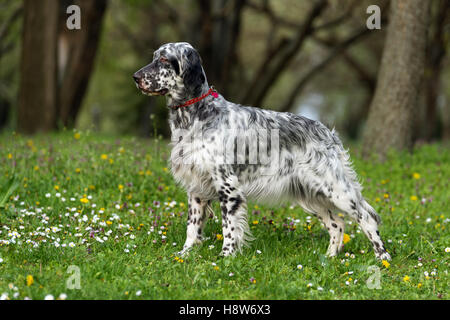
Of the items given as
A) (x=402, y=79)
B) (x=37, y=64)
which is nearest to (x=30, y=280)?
(x=402, y=79)

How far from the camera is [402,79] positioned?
922cm

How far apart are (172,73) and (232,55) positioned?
10675 mm

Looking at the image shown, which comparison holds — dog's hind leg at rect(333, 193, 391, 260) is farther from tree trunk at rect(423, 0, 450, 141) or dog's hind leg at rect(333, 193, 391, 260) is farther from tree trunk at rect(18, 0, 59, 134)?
tree trunk at rect(423, 0, 450, 141)

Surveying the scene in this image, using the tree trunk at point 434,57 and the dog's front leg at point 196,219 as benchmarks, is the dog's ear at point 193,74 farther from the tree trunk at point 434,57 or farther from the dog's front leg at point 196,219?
the tree trunk at point 434,57

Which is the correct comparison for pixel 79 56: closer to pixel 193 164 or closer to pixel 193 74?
pixel 193 74

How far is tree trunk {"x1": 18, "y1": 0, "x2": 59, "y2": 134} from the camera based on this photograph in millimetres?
11367

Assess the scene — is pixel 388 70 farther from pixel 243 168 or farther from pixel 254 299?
pixel 254 299

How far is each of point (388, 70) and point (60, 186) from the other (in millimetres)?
5963

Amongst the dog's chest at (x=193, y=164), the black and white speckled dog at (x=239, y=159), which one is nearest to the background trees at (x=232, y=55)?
the black and white speckled dog at (x=239, y=159)

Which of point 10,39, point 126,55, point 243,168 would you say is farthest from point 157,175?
point 126,55

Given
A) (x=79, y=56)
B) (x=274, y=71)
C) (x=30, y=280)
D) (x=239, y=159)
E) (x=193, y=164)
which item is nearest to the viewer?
(x=30, y=280)

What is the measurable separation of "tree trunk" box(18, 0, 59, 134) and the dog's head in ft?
24.6

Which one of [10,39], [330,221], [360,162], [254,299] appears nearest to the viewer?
[254,299]

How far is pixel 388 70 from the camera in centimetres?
932
